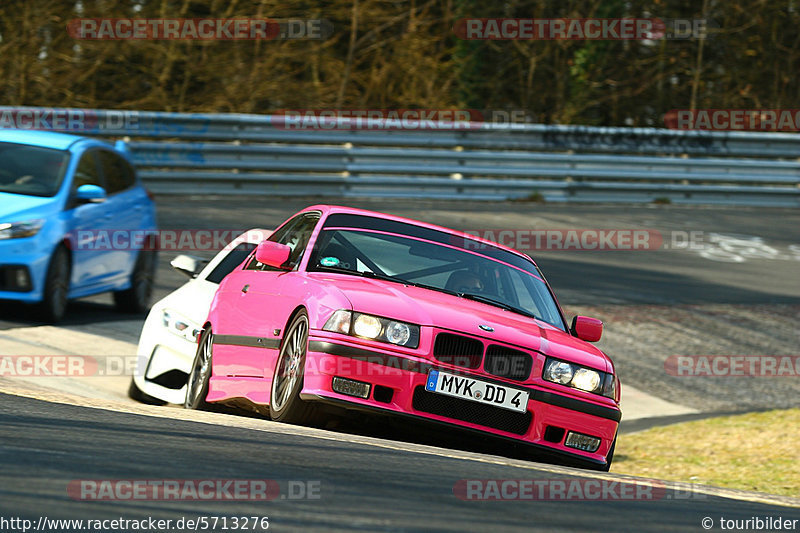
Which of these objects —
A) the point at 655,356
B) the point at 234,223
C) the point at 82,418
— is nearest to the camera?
the point at 82,418

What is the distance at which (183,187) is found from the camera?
67.6 ft

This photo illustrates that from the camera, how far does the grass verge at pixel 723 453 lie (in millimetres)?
9273

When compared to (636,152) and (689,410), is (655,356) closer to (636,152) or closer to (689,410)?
(689,410)

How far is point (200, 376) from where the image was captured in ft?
27.3

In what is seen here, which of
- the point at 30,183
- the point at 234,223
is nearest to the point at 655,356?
the point at 30,183

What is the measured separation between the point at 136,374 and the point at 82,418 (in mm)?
3197

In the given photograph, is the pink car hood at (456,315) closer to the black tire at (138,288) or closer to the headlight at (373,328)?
Result: the headlight at (373,328)

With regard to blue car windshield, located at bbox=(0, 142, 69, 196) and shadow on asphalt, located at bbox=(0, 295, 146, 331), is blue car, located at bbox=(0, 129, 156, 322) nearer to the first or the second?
blue car windshield, located at bbox=(0, 142, 69, 196)

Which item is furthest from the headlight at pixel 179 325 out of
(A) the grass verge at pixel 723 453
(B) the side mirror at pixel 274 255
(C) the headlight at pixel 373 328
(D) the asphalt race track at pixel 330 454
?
(A) the grass verge at pixel 723 453

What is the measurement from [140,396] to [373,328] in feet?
10.6

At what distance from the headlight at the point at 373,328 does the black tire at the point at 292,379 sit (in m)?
0.21

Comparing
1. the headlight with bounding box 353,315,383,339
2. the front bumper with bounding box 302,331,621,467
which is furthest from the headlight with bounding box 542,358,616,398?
the headlight with bounding box 353,315,383,339

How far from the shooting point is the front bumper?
21.2 feet

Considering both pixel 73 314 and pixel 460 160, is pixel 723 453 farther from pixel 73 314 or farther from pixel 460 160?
pixel 460 160
